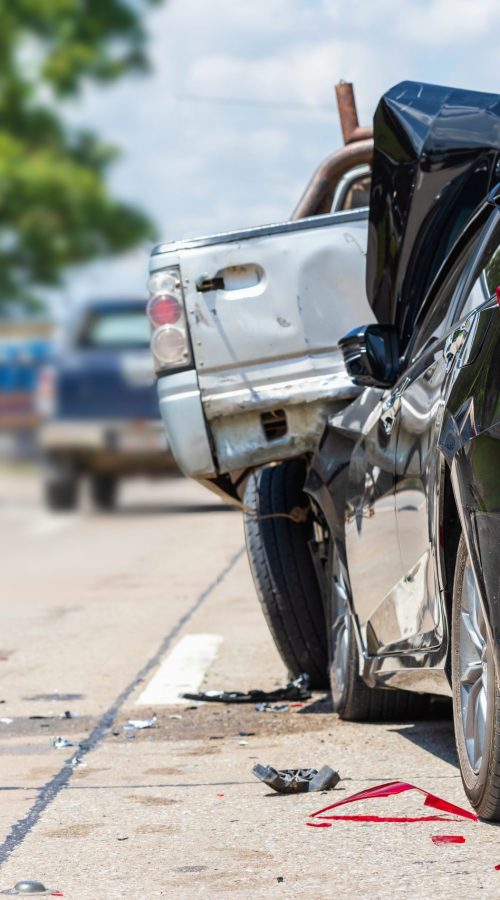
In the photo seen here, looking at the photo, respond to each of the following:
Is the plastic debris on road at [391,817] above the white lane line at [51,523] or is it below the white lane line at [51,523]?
below

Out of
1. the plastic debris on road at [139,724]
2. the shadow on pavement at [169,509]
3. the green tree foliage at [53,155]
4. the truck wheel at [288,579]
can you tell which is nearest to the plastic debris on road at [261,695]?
the truck wheel at [288,579]

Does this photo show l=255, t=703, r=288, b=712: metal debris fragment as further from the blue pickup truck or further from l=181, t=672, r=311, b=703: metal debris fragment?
the blue pickup truck

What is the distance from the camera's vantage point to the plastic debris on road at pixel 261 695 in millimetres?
7207

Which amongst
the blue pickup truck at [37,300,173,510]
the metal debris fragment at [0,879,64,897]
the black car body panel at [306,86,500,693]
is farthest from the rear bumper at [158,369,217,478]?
the blue pickup truck at [37,300,173,510]

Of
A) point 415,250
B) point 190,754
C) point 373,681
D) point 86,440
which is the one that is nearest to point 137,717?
point 190,754

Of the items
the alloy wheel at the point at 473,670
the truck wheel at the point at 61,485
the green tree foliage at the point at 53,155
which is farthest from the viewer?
the green tree foliage at the point at 53,155

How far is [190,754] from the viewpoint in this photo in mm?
6191

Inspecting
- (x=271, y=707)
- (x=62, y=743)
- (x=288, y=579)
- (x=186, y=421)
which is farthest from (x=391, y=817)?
(x=186, y=421)

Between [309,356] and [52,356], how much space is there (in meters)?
11.8

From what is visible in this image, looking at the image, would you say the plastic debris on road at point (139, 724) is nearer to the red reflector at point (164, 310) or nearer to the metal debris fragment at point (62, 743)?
the metal debris fragment at point (62, 743)

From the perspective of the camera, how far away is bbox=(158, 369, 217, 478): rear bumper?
7.35 metres

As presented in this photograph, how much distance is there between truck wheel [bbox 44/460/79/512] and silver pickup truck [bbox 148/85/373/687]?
12.2 meters

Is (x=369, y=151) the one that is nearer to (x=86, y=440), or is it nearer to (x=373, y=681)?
(x=373, y=681)

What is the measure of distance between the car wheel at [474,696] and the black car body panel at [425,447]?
0.10 meters
